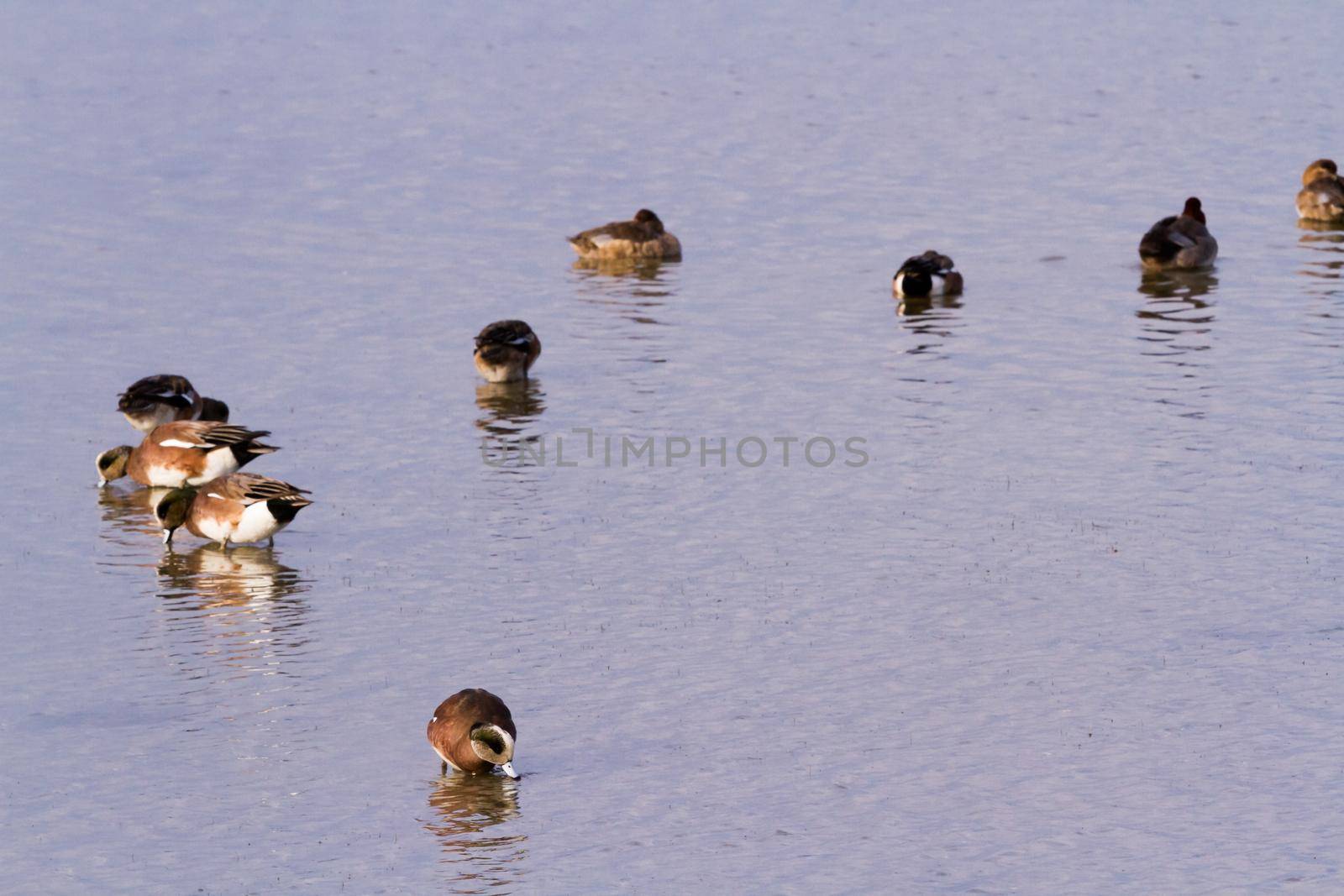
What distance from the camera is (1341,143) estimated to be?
Result: 125ft

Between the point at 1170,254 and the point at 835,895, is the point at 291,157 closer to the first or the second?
the point at 1170,254

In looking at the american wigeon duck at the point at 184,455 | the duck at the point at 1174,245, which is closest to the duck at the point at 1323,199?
the duck at the point at 1174,245

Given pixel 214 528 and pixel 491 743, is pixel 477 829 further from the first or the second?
pixel 214 528

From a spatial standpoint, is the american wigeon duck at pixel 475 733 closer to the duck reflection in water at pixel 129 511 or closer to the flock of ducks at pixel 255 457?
the flock of ducks at pixel 255 457

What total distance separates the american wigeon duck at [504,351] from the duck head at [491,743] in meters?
10.6

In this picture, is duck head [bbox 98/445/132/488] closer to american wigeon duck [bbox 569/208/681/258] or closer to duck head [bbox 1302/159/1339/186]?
american wigeon duck [bbox 569/208/681/258]

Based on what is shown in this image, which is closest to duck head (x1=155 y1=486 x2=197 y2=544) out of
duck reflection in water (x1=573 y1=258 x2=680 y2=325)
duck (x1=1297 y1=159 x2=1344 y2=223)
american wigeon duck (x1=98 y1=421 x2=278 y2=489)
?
american wigeon duck (x1=98 y1=421 x2=278 y2=489)

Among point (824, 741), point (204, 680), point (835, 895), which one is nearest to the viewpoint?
point (835, 895)

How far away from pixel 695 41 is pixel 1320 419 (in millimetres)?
37643

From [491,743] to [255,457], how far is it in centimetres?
737

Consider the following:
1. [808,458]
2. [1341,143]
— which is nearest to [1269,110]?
[1341,143]

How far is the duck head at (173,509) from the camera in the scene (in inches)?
664

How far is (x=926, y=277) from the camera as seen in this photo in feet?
84.0

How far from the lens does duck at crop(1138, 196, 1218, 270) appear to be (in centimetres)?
2744
